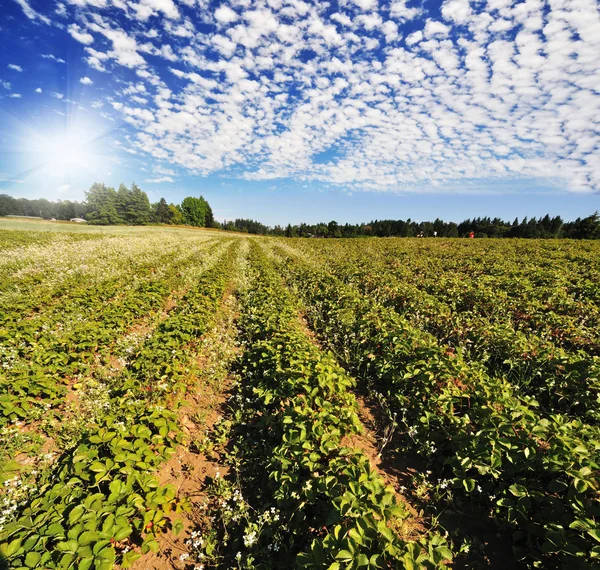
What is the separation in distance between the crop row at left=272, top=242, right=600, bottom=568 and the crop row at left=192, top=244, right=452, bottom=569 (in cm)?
115

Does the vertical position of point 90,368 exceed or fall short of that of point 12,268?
it falls short

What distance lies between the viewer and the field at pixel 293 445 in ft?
9.66

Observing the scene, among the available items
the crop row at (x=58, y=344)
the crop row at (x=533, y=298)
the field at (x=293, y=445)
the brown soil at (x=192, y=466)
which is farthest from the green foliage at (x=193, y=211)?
the brown soil at (x=192, y=466)

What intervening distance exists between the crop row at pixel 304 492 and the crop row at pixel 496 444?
3.76 feet

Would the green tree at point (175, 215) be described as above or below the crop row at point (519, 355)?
above

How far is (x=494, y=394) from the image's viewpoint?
188 inches

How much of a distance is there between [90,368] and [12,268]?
15359mm

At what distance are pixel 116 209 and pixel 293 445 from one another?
10697 centimetres

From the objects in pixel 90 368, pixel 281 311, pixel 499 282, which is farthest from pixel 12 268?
pixel 499 282

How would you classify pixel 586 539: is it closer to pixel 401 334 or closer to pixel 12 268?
pixel 401 334

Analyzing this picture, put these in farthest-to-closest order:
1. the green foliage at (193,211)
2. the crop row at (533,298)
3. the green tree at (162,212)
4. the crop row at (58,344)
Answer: the green foliage at (193,211), the green tree at (162,212), the crop row at (533,298), the crop row at (58,344)

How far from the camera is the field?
9.66ft

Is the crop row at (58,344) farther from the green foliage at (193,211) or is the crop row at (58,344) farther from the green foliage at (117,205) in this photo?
the green foliage at (193,211)

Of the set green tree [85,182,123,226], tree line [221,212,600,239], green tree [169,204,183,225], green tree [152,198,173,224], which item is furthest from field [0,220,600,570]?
green tree [169,204,183,225]
